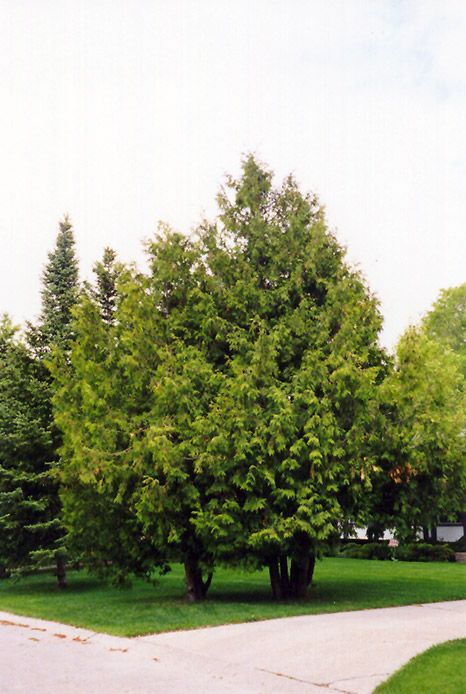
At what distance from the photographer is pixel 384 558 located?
105ft

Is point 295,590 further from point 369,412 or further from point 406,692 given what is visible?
point 406,692

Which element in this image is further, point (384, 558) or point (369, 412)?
point (384, 558)

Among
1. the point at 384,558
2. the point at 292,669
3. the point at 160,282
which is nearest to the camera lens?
the point at 292,669

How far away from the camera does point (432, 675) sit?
781 centimetres

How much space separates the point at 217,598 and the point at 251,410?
5.13 metres

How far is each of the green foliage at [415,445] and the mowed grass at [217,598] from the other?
73.9 inches

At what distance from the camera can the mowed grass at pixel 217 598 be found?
1284 centimetres

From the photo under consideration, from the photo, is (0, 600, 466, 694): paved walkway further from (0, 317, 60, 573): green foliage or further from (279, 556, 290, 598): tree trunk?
(0, 317, 60, 573): green foliage

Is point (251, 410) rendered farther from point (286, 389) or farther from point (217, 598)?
point (217, 598)

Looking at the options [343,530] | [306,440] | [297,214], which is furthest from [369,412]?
[297,214]

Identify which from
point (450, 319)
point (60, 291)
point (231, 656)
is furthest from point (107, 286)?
point (450, 319)

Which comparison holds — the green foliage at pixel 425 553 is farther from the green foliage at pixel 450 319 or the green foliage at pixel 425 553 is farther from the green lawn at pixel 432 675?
the green lawn at pixel 432 675

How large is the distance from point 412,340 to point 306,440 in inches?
130

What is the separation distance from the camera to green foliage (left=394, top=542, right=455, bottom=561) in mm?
30609
